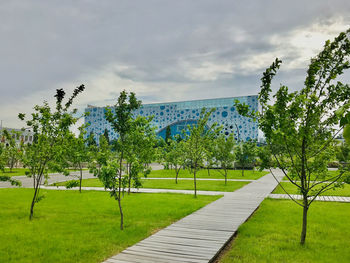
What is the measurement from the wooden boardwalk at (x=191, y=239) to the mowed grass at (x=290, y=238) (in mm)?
355

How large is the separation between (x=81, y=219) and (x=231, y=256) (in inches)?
237

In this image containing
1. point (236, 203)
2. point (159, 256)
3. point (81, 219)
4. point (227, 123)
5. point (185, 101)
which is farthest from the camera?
point (185, 101)

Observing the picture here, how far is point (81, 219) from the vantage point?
1023cm

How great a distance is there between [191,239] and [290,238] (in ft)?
9.56

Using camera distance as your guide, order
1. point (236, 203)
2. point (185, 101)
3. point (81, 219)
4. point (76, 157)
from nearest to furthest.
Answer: point (81, 219), point (236, 203), point (76, 157), point (185, 101)

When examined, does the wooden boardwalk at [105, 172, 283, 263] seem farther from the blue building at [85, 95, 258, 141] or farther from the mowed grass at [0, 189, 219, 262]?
the blue building at [85, 95, 258, 141]

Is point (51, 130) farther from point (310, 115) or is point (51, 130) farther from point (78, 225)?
point (310, 115)

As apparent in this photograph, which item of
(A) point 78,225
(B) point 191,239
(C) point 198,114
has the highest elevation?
(C) point 198,114

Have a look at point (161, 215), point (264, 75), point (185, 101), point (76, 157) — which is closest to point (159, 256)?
point (161, 215)

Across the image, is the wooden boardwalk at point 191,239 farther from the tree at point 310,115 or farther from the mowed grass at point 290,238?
the tree at point 310,115

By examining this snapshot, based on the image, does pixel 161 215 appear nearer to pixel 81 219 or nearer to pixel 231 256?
pixel 81 219

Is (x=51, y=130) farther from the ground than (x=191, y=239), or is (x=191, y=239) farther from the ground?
(x=51, y=130)

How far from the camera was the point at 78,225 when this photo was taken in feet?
30.6

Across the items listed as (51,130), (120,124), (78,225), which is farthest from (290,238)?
(51,130)
